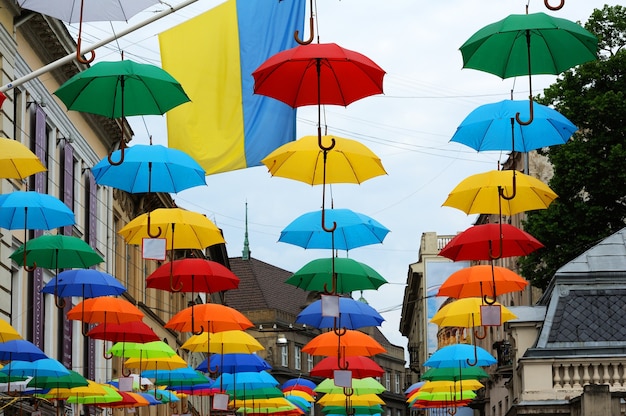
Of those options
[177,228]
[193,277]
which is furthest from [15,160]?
[193,277]

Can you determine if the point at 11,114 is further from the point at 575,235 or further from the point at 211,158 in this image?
the point at 575,235

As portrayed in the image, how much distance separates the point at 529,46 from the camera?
664 inches

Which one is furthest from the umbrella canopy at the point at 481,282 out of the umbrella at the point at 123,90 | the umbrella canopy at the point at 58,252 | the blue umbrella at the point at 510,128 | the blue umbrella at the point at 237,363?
the umbrella at the point at 123,90

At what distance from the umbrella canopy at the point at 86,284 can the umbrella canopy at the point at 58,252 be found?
3.84 ft

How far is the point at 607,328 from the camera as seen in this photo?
2738cm

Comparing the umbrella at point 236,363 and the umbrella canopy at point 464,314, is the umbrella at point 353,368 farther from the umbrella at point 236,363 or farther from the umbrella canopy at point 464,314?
the umbrella canopy at point 464,314

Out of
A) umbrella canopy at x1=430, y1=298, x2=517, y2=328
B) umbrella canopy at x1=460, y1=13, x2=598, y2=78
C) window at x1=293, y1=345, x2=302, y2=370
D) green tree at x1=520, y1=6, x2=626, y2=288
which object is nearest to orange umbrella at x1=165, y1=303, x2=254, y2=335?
umbrella canopy at x1=430, y1=298, x2=517, y2=328

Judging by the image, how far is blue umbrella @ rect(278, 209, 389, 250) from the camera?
25.3 metres

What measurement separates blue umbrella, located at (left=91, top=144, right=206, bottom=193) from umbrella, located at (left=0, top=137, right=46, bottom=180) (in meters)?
2.89

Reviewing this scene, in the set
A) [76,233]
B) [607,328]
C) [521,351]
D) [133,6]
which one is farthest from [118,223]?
[133,6]

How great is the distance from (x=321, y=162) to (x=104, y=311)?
5.63 meters

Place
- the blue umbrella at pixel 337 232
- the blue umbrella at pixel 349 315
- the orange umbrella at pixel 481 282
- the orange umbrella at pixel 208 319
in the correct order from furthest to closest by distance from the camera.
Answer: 1. the blue umbrella at pixel 349 315
2. the orange umbrella at pixel 208 319
3. the blue umbrella at pixel 337 232
4. the orange umbrella at pixel 481 282

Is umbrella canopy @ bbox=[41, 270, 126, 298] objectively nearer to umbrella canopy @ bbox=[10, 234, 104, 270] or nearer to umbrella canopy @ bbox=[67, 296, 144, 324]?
umbrella canopy @ bbox=[67, 296, 144, 324]

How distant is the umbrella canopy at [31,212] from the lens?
821 inches
